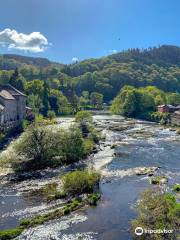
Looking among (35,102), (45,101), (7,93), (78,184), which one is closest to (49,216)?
(78,184)

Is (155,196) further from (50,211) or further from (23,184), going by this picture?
(23,184)

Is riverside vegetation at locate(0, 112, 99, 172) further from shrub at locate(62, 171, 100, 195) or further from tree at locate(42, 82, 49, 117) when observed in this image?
tree at locate(42, 82, 49, 117)

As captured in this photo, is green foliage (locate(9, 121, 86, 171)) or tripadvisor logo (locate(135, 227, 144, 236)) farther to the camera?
green foliage (locate(9, 121, 86, 171))

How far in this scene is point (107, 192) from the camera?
46.8m

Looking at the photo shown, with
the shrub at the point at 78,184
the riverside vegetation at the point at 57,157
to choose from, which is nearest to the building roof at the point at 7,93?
the riverside vegetation at the point at 57,157

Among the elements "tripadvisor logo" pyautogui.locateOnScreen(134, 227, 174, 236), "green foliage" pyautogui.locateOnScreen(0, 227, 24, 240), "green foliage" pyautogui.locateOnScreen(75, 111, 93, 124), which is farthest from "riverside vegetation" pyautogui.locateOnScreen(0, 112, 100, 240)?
"green foliage" pyautogui.locateOnScreen(75, 111, 93, 124)

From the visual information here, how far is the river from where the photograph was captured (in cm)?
3491

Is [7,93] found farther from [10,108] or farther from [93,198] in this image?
[93,198]

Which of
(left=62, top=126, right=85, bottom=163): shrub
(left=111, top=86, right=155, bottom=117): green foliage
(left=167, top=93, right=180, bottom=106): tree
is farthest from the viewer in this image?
(left=167, top=93, right=180, bottom=106): tree

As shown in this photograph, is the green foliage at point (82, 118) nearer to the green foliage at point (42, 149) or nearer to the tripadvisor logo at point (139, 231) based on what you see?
the green foliage at point (42, 149)

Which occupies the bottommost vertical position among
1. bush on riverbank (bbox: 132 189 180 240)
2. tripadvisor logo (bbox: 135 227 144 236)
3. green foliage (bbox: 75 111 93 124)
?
tripadvisor logo (bbox: 135 227 144 236)

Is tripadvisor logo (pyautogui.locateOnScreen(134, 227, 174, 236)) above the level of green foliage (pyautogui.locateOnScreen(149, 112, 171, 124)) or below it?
below

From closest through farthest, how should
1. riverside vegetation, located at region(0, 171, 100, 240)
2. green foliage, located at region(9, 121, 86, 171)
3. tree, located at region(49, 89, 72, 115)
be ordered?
riverside vegetation, located at region(0, 171, 100, 240), green foliage, located at region(9, 121, 86, 171), tree, located at region(49, 89, 72, 115)

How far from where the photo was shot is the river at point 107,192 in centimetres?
3491
